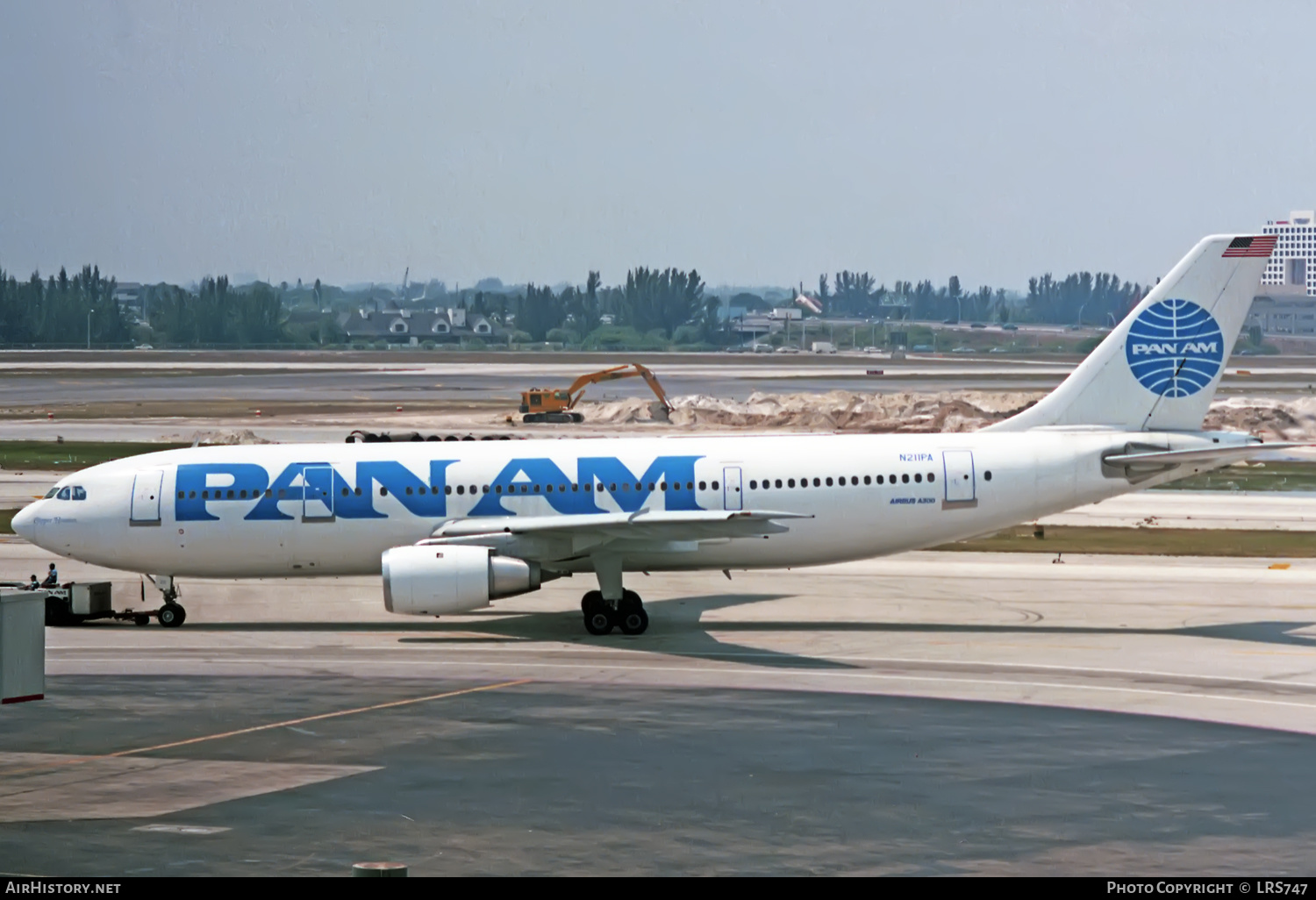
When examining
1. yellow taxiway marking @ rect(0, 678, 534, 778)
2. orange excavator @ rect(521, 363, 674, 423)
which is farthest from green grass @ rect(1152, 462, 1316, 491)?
yellow taxiway marking @ rect(0, 678, 534, 778)

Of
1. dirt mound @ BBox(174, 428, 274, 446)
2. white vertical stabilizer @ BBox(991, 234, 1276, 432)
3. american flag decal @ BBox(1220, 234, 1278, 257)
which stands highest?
american flag decal @ BBox(1220, 234, 1278, 257)

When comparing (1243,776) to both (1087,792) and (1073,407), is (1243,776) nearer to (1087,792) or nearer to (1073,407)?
(1087,792)

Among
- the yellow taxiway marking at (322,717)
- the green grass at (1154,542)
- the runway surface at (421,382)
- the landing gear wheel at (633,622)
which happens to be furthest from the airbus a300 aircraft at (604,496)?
the runway surface at (421,382)

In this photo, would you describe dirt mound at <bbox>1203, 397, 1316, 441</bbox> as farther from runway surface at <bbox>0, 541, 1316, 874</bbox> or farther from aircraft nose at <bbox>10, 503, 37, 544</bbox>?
aircraft nose at <bbox>10, 503, 37, 544</bbox>

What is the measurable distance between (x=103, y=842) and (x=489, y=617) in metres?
20.8

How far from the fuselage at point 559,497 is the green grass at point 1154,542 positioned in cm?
1128

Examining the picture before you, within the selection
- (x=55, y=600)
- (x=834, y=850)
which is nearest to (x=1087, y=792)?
(x=834, y=850)

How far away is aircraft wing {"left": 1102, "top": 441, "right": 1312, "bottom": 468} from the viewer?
3856 centimetres

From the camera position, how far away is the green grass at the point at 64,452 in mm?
77562

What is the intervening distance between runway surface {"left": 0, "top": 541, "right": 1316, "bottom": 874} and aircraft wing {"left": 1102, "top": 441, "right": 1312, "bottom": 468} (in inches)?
153

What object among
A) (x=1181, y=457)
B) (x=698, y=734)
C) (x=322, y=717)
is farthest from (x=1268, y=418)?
(x=322, y=717)

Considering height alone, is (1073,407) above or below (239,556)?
above

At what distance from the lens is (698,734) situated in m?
27.6

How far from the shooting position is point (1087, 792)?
2344cm
